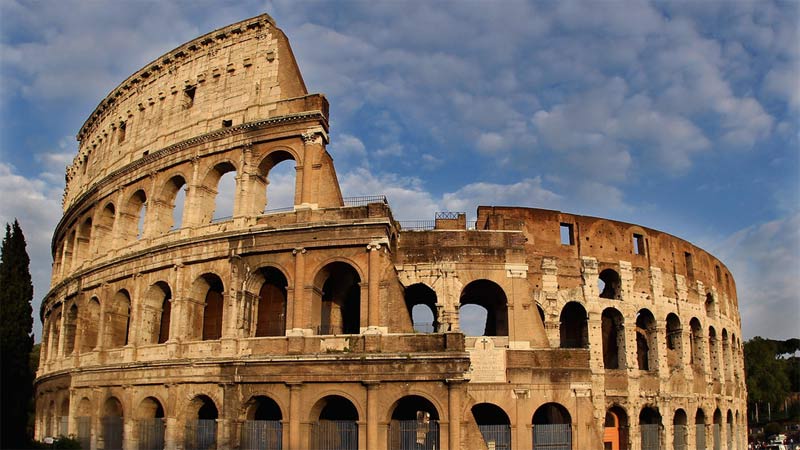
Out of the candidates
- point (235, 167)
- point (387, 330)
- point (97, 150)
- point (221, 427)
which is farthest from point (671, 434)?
point (97, 150)

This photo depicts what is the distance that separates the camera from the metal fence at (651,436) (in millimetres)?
23859

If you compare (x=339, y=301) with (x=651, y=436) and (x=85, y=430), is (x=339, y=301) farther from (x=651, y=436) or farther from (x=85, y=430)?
(x=651, y=436)

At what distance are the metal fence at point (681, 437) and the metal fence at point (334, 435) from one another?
14321 millimetres

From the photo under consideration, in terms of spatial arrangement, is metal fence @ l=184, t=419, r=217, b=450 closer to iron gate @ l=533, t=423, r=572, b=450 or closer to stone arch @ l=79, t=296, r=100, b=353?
stone arch @ l=79, t=296, r=100, b=353

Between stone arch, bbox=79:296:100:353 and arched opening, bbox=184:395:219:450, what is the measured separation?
22.2 feet

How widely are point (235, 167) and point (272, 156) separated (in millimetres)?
1366

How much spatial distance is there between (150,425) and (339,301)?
677 cm

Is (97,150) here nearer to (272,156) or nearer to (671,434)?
(272,156)

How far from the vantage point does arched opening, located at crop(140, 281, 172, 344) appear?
2122 cm

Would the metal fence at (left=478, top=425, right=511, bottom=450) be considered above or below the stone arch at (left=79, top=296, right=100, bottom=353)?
below

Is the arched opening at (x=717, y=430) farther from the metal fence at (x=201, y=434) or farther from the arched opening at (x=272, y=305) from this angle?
the metal fence at (x=201, y=434)

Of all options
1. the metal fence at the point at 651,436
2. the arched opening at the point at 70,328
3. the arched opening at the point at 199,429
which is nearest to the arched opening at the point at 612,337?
the metal fence at the point at 651,436

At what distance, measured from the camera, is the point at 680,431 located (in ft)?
83.9

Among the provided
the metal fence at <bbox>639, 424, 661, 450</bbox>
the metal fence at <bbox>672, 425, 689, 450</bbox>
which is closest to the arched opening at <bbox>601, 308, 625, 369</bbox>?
the metal fence at <bbox>639, 424, 661, 450</bbox>
